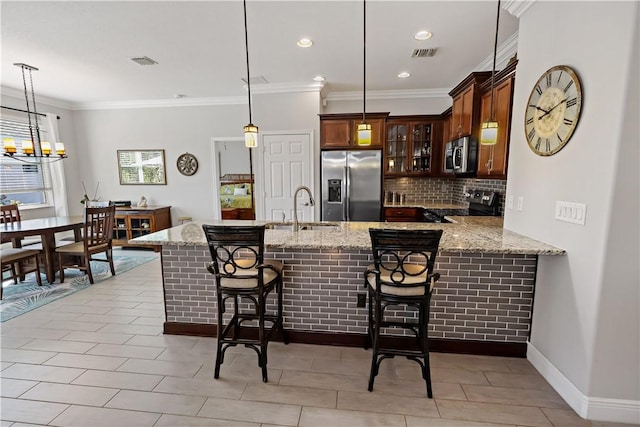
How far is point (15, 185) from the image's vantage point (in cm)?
482

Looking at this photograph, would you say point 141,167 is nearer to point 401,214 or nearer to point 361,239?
point 401,214

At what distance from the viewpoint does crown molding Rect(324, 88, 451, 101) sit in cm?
495

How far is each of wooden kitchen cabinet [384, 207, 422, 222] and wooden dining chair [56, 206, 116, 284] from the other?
3998 millimetres

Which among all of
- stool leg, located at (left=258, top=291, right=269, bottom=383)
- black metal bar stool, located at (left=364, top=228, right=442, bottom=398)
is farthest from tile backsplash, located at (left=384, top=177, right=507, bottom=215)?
stool leg, located at (left=258, top=291, right=269, bottom=383)

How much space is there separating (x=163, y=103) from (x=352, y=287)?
513 centimetres

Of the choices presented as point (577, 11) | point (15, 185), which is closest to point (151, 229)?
point (15, 185)

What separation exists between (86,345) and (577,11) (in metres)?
4.14

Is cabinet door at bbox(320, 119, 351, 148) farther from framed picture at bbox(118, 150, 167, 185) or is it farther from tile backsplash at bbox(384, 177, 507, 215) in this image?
framed picture at bbox(118, 150, 167, 185)

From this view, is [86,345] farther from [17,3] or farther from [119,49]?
[119,49]

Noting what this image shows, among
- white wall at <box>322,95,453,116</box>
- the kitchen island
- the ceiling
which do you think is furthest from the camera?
white wall at <box>322,95,453,116</box>

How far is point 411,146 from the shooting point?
16.1 ft

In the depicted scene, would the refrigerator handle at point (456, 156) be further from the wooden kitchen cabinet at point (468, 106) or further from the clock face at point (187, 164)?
the clock face at point (187, 164)

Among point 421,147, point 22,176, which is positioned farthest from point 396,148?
point 22,176

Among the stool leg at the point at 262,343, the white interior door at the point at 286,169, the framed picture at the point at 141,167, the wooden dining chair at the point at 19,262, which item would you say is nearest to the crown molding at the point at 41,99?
the framed picture at the point at 141,167
